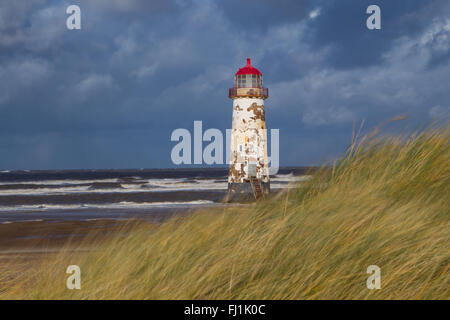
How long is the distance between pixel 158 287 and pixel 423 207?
224 cm

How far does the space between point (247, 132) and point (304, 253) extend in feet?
56.1

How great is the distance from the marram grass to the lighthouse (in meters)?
15.7

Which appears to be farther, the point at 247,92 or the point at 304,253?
the point at 247,92

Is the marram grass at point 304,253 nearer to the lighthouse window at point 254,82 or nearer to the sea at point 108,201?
the sea at point 108,201

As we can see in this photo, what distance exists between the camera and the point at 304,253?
3330 millimetres

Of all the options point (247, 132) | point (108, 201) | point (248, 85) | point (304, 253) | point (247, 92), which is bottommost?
point (108, 201)

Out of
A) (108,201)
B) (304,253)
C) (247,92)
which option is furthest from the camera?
(108,201)

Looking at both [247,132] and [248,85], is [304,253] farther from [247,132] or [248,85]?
[248,85]

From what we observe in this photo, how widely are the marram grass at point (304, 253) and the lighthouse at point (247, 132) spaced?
15.7 m

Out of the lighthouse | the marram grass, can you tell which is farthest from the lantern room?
the marram grass

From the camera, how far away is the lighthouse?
66.7 ft

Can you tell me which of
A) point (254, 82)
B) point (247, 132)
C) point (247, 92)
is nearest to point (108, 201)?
point (247, 132)

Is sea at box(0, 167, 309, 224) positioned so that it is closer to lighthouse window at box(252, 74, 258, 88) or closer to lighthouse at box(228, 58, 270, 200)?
lighthouse at box(228, 58, 270, 200)

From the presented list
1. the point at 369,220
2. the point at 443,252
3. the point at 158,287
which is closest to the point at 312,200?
the point at 369,220
